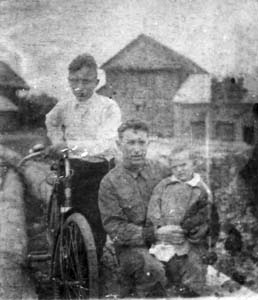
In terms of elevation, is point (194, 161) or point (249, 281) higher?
point (194, 161)

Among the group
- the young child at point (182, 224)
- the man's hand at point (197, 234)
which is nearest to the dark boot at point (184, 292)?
the young child at point (182, 224)

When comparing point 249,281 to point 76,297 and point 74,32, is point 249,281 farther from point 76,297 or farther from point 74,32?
point 74,32

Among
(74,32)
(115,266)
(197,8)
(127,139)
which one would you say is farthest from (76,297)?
(197,8)

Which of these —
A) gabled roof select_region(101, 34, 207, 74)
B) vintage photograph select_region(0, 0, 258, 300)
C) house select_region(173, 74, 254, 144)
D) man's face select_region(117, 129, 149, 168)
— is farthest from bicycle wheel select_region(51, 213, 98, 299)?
gabled roof select_region(101, 34, 207, 74)

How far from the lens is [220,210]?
17.2 feet

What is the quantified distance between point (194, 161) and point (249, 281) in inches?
38.1

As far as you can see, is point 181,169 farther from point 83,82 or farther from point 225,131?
point 83,82

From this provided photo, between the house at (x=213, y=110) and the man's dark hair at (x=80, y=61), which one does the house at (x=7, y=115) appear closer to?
the man's dark hair at (x=80, y=61)

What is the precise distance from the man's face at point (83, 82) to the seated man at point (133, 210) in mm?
345

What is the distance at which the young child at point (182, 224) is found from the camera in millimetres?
5152

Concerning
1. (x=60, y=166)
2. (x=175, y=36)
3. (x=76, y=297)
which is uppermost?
(x=175, y=36)

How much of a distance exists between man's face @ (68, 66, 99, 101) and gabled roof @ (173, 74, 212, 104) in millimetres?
599

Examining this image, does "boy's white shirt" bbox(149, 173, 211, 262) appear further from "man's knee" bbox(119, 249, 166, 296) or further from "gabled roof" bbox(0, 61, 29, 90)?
"gabled roof" bbox(0, 61, 29, 90)

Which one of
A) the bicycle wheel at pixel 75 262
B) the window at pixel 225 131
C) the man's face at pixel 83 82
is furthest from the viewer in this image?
the window at pixel 225 131
